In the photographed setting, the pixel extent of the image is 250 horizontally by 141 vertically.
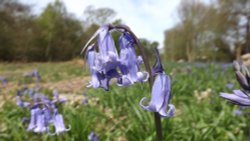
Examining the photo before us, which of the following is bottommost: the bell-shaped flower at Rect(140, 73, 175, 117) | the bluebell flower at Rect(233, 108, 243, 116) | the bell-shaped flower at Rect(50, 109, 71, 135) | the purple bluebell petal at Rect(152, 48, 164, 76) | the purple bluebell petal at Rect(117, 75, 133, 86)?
the bluebell flower at Rect(233, 108, 243, 116)

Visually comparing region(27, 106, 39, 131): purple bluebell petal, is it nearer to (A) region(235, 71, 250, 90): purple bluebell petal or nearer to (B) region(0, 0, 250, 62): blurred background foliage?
(A) region(235, 71, 250, 90): purple bluebell petal

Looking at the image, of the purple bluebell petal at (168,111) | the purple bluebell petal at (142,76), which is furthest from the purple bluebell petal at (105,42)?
the purple bluebell petal at (168,111)

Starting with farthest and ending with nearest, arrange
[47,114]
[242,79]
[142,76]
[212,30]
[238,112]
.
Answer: [212,30]
[238,112]
[47,114]
[142,76]
[242,79]

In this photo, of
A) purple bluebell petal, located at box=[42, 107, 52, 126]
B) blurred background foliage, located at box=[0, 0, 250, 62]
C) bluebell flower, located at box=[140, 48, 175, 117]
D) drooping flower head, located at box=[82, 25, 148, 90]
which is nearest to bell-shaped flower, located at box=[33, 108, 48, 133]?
purple bluebell petal, located at box=[42, 107, 52, 126]

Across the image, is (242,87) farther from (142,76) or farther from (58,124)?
(58,124)

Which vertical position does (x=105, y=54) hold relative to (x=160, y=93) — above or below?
above

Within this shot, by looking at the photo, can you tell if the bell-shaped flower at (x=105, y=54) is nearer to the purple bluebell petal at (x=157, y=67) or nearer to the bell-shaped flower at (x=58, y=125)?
the purple bluebell petal at (x=157, y=67)

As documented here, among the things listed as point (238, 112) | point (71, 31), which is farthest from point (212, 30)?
point (238, 112)
